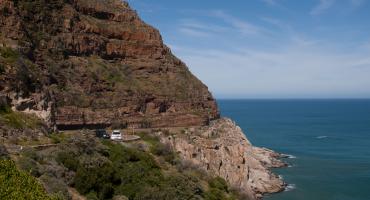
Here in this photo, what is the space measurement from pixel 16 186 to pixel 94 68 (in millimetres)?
37802

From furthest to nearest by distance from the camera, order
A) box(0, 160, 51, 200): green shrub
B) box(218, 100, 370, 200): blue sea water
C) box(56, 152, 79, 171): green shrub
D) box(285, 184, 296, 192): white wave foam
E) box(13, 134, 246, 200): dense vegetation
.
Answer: box(285, 184, 296, 192): white wave foam, box(218, 100, 370, 200): blue sea water, box(56, 152, 79, 171): green shrub, box(13, 134, 246, 200): dense vegetation, box(0, 160, 51, 200): green shrub

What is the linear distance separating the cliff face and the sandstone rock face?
3.31 meters

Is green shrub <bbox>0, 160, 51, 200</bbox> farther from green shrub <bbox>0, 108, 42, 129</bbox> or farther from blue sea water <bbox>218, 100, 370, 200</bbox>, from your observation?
blue sea water <bbox>218, 100, 370, 200</bbox>

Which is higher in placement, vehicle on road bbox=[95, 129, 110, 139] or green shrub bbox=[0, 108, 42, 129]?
green shrub bbox=[0, 108, 42, 129]

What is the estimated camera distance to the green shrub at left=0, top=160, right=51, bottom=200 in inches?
485

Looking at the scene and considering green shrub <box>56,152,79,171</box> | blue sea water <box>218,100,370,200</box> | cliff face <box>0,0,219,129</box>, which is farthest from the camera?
blue sea water <box>218,100,370,200</box>

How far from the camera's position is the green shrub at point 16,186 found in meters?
12.3

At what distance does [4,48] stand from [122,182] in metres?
18.4

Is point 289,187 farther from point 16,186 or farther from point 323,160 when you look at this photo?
point 16,186

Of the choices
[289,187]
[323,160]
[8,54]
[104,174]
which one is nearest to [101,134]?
[8,54]

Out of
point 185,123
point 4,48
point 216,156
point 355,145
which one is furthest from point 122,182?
point 355,145

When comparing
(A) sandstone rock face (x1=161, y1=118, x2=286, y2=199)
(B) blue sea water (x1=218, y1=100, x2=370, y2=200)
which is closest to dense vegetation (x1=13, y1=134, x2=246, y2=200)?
(A) sandstone rock face (x1=161, y1=118, x2=286, y2=199)

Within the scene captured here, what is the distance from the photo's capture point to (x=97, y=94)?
158 ft

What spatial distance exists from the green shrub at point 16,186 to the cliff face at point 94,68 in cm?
2021
